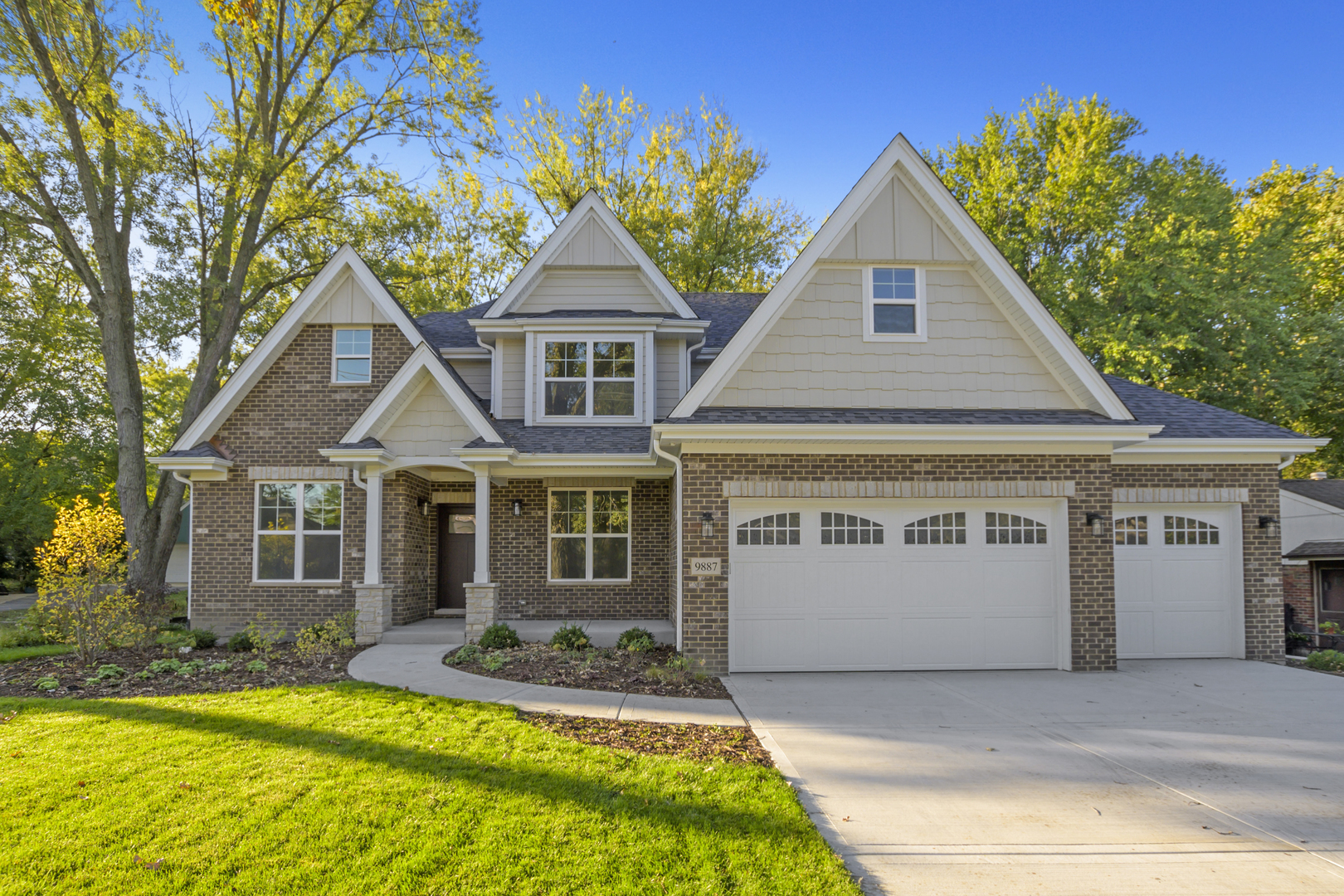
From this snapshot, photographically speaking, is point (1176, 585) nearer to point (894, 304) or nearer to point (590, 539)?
point (894, 304)

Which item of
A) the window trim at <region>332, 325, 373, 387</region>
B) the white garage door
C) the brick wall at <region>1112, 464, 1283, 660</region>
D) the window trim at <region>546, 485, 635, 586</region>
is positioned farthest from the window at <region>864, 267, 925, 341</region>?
the window trim at <region>332, 325, 373, 387</region>

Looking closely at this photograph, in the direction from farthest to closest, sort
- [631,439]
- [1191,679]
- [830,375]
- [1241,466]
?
[631,439]
[1241,466]
[830,375]
[1191,679]

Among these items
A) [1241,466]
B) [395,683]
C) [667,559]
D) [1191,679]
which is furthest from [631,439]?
[1241,466]

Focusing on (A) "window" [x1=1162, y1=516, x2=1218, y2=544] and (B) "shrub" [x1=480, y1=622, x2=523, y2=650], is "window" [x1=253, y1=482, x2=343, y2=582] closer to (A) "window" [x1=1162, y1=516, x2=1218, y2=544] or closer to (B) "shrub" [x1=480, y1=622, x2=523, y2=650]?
(B) "shrub" [x1=480, y1=622, x2=523, y2=650]

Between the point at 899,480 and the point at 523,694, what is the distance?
5528mm

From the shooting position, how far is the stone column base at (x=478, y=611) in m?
11.3

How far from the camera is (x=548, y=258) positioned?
14.0 meters

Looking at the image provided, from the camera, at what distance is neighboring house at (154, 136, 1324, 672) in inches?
380

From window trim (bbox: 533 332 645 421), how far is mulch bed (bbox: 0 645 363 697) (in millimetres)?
5224

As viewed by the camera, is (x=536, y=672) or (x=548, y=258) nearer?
(x=536, y=672)

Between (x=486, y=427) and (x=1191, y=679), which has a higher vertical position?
(x=486, y=427)

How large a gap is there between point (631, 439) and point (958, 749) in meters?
7.66

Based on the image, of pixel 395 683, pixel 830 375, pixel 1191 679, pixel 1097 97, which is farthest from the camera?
pixel 1097 97

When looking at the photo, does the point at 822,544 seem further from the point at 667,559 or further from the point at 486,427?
the point at 486,427
